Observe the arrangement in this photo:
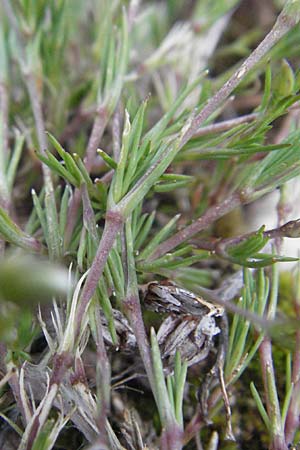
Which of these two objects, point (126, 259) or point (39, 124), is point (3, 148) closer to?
point (39, 124)

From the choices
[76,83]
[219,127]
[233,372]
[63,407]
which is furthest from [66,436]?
[76,83]

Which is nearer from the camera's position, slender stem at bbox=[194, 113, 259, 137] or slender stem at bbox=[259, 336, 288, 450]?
slender stem at bbox=[259, 336, 288, 450]

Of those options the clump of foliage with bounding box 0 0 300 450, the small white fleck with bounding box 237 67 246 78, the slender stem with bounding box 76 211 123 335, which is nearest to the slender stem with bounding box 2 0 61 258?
the clump of foliage with bounding box 0 0 300 450

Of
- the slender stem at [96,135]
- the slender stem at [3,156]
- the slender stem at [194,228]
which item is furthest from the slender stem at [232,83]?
the slender stem at [3,156]

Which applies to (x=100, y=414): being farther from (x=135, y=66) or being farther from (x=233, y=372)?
(x=135, y=66)

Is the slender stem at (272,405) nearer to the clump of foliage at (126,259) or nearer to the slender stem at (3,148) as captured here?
the clump of foliage at (126,259)

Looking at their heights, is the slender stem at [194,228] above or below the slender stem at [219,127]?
below

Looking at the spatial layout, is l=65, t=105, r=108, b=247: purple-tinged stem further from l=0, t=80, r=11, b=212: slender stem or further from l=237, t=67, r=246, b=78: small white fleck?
l=237, t=67, r=246, b=78: small white fleck

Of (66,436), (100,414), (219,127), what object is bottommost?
(66,436)

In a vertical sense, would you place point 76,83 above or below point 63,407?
above
